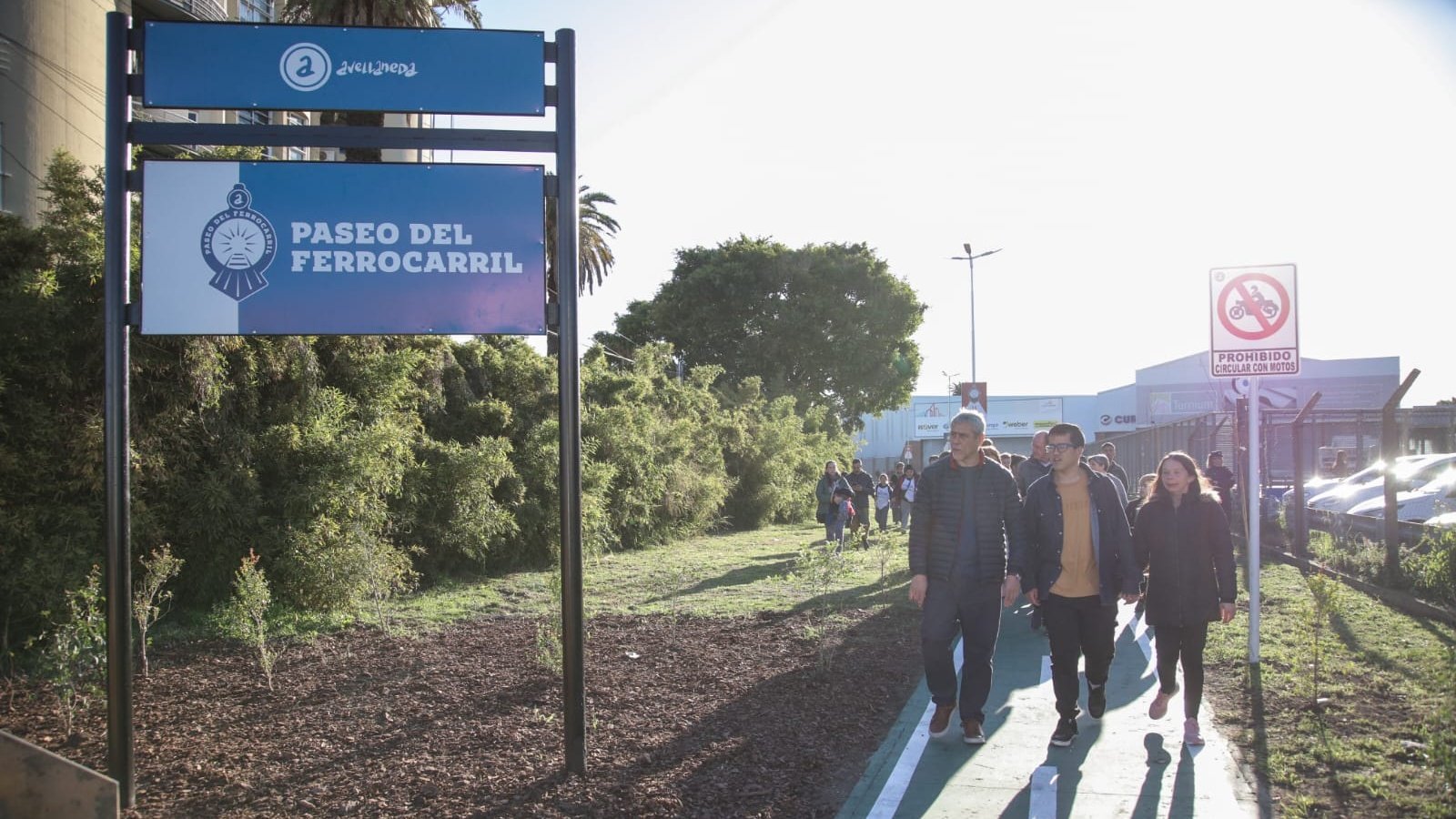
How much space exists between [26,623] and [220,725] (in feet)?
9.43

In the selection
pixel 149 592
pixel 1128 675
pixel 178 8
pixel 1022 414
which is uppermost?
pixel 178 8

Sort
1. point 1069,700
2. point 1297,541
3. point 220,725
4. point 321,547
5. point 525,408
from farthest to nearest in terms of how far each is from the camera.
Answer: point 525,408 < point 1297,541 < point 321,547 < point 220,725 < point 1069,700

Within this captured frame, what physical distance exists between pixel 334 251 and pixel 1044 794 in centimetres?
447

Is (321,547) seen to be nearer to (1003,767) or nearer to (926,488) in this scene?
(926,488)

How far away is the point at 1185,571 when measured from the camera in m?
5.69

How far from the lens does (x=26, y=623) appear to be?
25.0 ft

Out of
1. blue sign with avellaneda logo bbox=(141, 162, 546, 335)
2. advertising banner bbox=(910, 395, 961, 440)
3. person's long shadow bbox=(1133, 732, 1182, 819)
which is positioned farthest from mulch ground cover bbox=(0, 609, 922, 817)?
advertising banner bbox=(910, 395, 961, 440)

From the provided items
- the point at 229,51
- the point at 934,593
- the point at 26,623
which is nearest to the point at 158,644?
the point at 26,623

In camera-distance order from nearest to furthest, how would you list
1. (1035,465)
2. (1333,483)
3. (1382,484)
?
1. (1035,465)
2. (1382,484)
3. (1333,483)

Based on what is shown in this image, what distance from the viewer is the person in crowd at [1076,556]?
575cm

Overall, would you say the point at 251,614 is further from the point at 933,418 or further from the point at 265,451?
the point at 933,418

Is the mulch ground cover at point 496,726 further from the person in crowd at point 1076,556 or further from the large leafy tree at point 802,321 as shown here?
the large leafy tree at point 802,321

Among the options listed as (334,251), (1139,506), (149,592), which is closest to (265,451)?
(149,592)

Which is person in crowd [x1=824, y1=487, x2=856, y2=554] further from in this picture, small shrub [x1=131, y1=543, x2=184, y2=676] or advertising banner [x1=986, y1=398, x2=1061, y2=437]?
advertising banner [x1=986, y1=398, x2=1061, y2=437]
